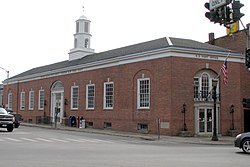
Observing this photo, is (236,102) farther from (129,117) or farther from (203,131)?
(129,117)

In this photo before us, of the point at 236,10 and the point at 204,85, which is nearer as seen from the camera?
the point at 236,10

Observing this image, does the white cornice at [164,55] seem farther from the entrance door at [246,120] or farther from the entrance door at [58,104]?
the entrance door at [58,104]

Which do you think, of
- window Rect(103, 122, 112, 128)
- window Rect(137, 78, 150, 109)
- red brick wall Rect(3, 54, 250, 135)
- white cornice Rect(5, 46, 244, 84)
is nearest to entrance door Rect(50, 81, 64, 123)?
red brick wall Rect(3, 54, 250, 135)

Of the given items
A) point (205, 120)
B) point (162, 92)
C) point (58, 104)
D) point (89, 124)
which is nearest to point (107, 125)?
point (89, 124)

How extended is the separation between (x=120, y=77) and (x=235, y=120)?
10.8 metres

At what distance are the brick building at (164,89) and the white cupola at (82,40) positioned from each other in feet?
25.8

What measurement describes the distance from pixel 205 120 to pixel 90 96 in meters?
13.5

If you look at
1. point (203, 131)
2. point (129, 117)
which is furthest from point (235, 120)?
point (129, 117)

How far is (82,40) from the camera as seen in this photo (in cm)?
5053

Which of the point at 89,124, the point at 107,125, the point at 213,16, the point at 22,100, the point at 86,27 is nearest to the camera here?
the point at 213,16

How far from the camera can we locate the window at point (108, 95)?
123 ft

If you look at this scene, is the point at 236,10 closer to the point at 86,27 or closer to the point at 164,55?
the point at 164,55

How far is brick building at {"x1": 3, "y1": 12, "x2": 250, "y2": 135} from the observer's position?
3089 cm

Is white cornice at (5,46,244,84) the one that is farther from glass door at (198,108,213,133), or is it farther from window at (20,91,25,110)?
window at (20,91,25,110)
